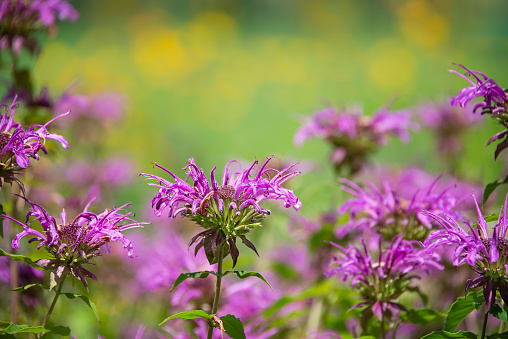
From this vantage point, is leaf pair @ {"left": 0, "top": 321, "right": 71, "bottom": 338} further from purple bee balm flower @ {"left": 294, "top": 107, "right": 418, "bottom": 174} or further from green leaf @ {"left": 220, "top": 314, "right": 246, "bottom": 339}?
purple bee balm flower @ {"left": 294, "top": 107, "right": 418, "bottom": 174}

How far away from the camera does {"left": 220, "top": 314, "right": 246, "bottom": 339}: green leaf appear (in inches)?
35.2

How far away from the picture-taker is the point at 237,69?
262 inches

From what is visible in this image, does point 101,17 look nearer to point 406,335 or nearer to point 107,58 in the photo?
point 107,58

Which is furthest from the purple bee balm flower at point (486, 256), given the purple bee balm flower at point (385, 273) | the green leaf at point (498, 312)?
the purple bee balm flower at point (385, 273)

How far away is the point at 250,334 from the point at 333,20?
20.4 feet

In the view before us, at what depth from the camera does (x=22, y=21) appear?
4.37 ft

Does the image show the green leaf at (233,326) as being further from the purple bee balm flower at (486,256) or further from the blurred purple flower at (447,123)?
the blurred purple flower at (447,123)

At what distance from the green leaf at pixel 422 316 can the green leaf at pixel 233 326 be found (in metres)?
0.34

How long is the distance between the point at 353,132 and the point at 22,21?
886 mm

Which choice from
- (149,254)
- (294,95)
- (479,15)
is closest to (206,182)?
(149,254)

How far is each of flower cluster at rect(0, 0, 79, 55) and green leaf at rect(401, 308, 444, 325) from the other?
1.01m

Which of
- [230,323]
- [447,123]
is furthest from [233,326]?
[447,123]

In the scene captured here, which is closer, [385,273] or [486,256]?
[486,256]

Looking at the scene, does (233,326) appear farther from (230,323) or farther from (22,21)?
(22,21)
